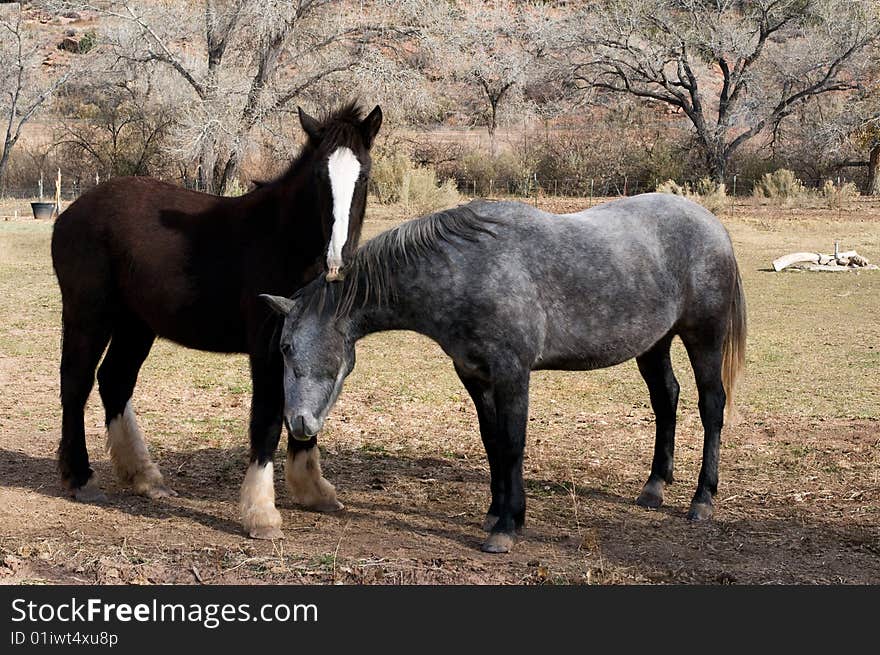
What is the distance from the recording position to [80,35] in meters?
65.6

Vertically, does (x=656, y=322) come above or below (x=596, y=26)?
below

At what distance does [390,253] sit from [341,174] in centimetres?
48

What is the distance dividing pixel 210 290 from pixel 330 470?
1775 millimetres

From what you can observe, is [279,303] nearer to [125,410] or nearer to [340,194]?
[340,194]

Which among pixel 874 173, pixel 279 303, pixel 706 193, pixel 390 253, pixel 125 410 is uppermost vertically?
pixel 874 173

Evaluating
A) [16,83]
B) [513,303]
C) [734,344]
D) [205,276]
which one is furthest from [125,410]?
[16,83]

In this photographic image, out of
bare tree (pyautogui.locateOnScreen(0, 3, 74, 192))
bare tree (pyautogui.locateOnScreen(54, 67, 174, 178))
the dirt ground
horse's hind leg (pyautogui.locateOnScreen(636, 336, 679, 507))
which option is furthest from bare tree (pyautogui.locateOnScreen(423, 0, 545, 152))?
horse's hind leg (pyautogui.locateOnScreen(636, 336, 679, 507))

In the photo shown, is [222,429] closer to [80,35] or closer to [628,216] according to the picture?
[628,216]

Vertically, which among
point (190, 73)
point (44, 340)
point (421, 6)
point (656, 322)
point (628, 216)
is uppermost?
point (421, 6)

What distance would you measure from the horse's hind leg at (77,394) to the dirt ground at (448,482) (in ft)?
0.48

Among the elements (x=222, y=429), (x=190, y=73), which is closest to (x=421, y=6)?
(x=190, y=73)

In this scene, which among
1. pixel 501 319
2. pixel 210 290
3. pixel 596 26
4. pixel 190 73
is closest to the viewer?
pixel 501 319

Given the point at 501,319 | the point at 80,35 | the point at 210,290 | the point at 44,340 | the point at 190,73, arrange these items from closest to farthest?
the point at 501,319 → the point at 210,290 → the point at 44,340 → the point at 190,73 → the point at 80,35

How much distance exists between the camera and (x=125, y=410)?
6.22 m
